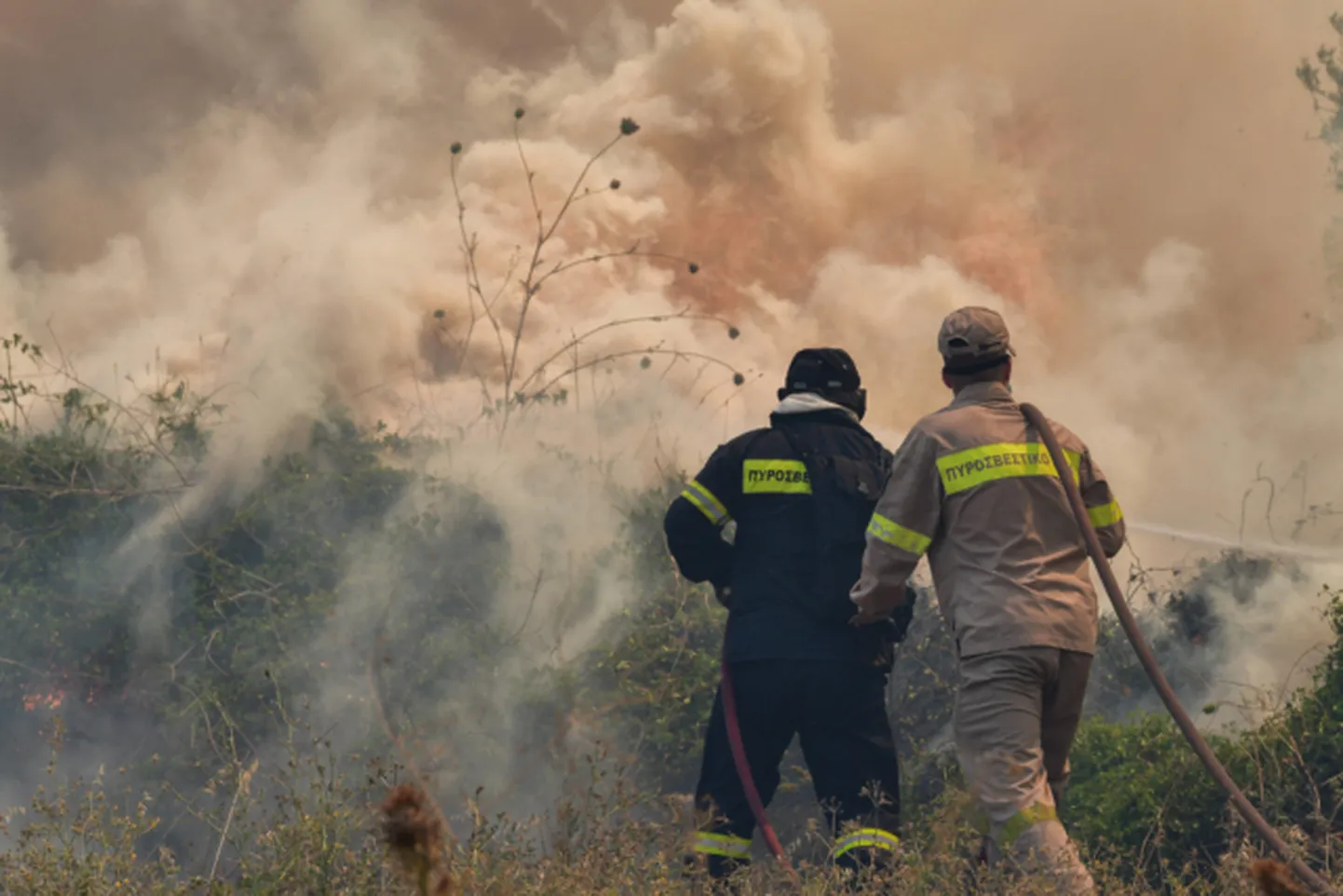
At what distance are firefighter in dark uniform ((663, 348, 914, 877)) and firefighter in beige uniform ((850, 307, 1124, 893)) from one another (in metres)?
0.43

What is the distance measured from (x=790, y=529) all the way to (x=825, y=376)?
0.62m

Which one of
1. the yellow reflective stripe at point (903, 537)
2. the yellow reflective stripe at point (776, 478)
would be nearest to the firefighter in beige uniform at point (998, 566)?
the yellow reflective stripe at point (903, 537)

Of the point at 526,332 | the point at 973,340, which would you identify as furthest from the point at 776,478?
the point at 526,332

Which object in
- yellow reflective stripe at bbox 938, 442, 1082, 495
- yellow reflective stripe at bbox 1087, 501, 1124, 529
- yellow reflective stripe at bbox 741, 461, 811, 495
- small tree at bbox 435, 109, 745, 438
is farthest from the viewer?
small tree at bbox 435, 109, 745, 438

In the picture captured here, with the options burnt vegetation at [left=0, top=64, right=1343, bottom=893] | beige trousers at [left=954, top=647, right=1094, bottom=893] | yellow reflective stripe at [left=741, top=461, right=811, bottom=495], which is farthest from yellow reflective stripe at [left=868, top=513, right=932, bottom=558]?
burnt vegetation at [left=0, top=64, right=1343, bottom=893]

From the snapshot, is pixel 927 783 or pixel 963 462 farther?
pixel 927 783

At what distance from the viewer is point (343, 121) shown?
11.5 meters

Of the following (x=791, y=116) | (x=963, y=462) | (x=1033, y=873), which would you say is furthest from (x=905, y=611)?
(x=791, y=116)

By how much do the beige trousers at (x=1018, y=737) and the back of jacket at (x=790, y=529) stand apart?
70cm

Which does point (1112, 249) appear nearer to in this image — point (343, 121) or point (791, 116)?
point (791, 116)

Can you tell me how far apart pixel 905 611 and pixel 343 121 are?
7.95 metres

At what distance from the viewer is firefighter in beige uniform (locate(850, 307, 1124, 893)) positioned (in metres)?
4.26

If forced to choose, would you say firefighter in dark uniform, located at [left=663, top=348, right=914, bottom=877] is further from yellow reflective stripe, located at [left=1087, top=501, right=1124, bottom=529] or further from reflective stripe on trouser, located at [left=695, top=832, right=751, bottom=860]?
yellow reflective stripe, located at [left=1087, top=501, right=1124, bottom=529]

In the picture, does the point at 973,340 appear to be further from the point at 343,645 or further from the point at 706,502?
the point at 343,645
